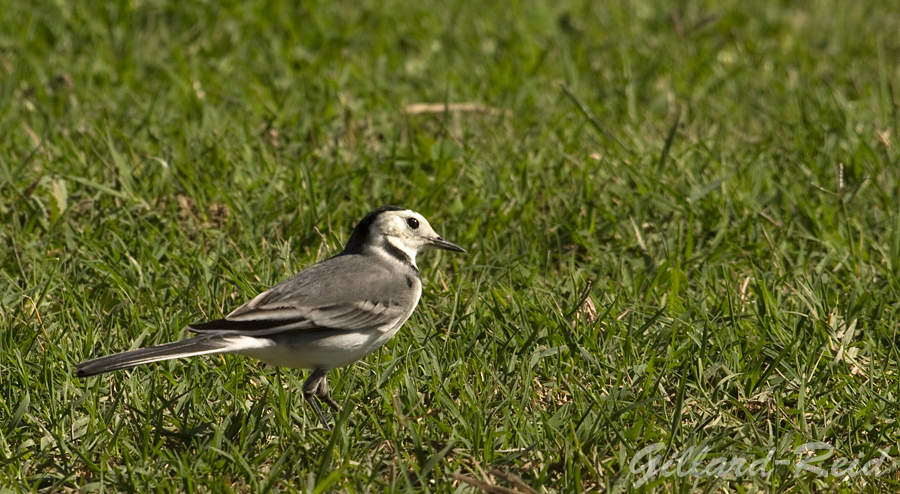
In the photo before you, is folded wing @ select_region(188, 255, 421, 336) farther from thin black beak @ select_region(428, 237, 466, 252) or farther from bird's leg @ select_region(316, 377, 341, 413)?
thin black beak @ select_region(428, 237, 466, 252)

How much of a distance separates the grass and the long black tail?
339mm

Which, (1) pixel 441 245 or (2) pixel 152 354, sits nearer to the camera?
(2) pixel 152 354

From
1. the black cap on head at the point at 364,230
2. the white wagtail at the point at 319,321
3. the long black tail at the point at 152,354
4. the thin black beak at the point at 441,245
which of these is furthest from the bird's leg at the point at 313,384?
the thin black beak at the point at 441,245

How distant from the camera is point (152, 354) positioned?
13.6 feet

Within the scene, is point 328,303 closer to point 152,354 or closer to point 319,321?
point 319,321

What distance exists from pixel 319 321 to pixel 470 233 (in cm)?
190

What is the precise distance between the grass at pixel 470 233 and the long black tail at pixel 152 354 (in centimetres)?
34

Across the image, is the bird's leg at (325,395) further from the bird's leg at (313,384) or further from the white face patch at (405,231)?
the white face patch at (405,231)

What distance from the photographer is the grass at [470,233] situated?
4.39 metres

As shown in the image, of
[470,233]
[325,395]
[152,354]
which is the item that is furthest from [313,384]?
[470,233]

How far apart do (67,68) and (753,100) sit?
5769 millimetres

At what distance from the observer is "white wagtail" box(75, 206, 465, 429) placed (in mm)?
4453

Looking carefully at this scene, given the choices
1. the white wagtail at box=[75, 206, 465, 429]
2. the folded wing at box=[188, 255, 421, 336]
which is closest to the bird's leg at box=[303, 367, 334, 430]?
the white wagtail at box=[75, 206, 465, 429]

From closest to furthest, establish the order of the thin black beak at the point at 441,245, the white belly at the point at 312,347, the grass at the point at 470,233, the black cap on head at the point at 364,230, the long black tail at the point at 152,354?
the long black tail at the point at 152,354 < the grass at the point at 470,233 < the white belly at the point at 312,347 < the black cap on head at the point at 364,230 < the thin black beak at the point at 441,245
